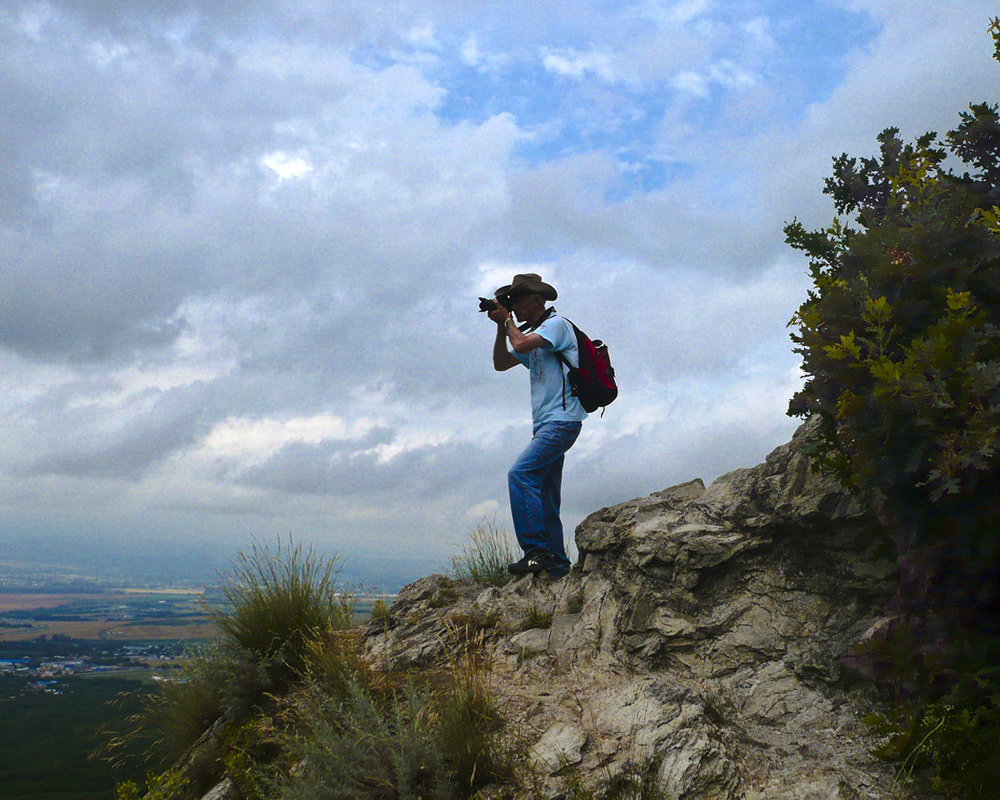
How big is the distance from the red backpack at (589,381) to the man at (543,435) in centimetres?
7

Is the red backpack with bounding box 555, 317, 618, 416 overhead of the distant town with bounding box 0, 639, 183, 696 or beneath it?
overhead

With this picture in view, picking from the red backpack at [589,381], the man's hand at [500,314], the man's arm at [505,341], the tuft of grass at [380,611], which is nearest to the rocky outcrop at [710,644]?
the tuft of grass at [380,611]

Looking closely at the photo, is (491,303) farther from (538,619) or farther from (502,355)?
(538,619)

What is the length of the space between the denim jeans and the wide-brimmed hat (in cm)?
148

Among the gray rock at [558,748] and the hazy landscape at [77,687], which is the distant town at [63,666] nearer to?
the hazy landscape at [77,687]

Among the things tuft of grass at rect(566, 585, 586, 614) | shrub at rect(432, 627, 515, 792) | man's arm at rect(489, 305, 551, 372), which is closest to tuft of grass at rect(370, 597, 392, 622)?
tuft of grass at rect(566, 585, 586, 614)

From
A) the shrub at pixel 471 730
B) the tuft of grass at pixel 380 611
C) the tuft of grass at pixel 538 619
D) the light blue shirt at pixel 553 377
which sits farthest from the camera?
the tuft of grass at pixel 380 611

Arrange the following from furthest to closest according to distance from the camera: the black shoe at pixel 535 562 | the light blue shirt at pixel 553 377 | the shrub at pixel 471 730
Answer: the black shoe at pixel 535 562, the light blue shirt at pixel 553 377, the shrub at pixel 471 730

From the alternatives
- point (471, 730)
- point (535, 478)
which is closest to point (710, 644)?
point (471, 730)

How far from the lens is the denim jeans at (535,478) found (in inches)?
264

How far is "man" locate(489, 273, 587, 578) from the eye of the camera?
666 cm

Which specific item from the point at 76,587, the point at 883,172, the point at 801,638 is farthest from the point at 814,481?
the point at 76,587

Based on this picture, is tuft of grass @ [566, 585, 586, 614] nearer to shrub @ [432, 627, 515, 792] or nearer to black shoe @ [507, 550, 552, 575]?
black shoe @ [507, 550, 552, 575]

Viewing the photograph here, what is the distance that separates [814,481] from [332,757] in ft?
12.7
